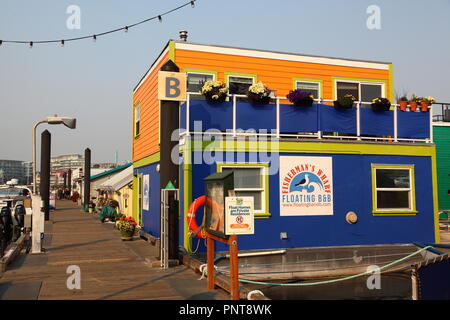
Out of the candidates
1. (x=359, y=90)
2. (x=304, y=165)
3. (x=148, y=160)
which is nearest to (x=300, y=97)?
(x=304, y=165)

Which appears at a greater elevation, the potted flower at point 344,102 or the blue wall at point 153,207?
the potted flower at point 344,102

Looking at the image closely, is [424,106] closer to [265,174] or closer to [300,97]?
[300,97]

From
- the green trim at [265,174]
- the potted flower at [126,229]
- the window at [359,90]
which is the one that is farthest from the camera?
the window at [359,90]

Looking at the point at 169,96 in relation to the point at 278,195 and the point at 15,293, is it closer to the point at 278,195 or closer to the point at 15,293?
the point at 278,195

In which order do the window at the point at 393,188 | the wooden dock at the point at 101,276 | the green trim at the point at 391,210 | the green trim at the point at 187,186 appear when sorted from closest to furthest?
the wooden dock at the point at 101,276 < the green trim at the point at 187,186 < the green trim at the point at 391,210 < the window at the point at 393,188

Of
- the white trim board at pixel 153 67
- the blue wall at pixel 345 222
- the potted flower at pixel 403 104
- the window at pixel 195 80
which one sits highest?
the white trim board at pixel 153 67

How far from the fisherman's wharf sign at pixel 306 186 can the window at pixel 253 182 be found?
20.9 inches

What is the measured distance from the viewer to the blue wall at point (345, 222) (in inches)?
464

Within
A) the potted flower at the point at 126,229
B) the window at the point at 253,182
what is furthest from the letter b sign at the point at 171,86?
the potted flower at the point at 126,229

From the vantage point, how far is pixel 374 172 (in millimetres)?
12922

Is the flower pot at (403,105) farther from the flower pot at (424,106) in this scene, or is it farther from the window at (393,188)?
the window at (393,188)

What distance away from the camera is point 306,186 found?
1235 centimetres

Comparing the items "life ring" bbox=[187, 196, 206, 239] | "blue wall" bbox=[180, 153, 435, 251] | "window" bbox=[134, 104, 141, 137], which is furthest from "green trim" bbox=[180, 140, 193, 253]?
"window" bbox=[134, 104, 141, 137]

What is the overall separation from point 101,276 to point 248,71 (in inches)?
341
